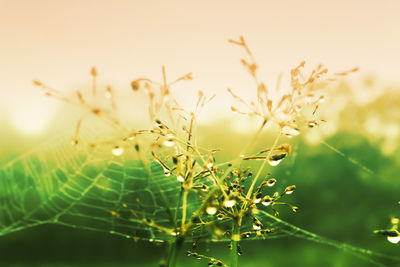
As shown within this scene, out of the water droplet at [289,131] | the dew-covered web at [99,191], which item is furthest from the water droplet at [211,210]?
the water droplet at [289,131]

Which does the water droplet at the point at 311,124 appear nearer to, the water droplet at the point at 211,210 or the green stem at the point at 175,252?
the water droplet at the point at 211,210

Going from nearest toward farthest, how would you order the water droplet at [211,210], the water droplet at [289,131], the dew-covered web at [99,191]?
the water droplet at [211,210] < the water droplet at [289,131] < the dew-covered web at [99,191]

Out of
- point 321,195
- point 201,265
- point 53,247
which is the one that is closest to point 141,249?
point 201,265

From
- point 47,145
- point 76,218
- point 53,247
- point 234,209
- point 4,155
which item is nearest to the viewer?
point 234,209

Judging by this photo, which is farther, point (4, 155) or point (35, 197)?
point (4, 155)

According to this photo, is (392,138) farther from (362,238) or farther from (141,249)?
(141,249)

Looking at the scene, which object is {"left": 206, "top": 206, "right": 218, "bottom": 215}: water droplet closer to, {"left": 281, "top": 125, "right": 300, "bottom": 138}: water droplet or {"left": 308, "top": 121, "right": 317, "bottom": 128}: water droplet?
{"left": 281, "top": 125, "right": 300, "bottom": 138}: water droplet
